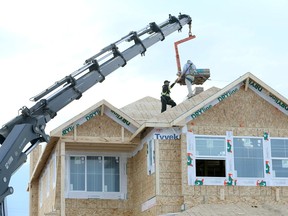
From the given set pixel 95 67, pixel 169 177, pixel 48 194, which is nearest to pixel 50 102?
pixel 95 67

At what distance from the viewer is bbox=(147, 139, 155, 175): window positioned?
2644 cm

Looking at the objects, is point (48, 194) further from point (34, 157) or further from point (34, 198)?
point (34, 157)

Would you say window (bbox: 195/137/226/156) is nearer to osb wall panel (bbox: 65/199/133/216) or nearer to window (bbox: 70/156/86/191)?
osb wall panel (bbox: 65/199/133/216)

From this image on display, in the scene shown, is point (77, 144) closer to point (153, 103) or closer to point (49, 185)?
point (49, 185)

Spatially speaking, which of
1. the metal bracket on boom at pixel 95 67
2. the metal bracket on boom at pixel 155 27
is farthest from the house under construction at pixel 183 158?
the metal bracket on boom at pixel 95 67

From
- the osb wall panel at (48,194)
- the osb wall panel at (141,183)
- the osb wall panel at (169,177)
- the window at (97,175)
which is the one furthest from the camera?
the osb wall panel at (48,194)

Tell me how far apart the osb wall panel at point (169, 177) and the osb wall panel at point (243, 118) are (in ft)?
3.72

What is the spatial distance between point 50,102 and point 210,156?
7.70 meters

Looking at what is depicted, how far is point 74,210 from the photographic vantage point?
28750mm

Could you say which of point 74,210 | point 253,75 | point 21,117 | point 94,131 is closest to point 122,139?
point 94,131

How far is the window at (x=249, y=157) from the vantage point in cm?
2639

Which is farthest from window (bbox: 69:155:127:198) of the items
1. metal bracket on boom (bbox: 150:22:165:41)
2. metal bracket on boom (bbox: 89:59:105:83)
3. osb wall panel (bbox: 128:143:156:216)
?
metal bracket on boom (bbox: 89:59:105:83)

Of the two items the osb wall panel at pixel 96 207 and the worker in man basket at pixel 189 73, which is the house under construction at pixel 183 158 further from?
the worker in man basket at pixel 189 73

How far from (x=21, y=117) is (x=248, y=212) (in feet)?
30.0
